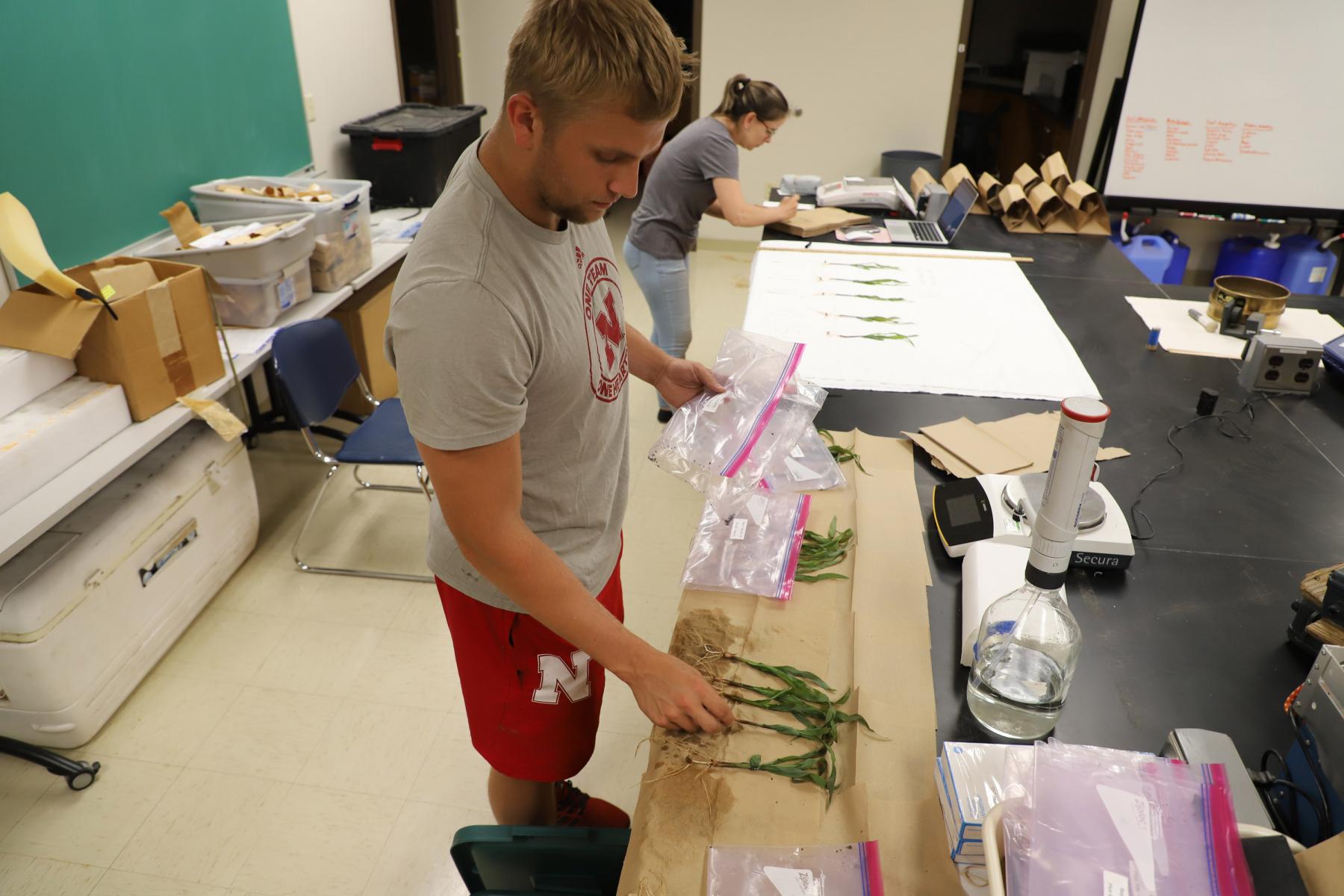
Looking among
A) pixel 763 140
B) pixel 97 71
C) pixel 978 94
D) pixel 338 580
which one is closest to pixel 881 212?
pixel 763 140

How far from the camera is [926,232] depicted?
3.35m

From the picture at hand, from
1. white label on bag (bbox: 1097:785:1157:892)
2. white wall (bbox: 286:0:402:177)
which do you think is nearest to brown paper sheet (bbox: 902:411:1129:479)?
white label on bag (bbox: 1097:785:1157:892)

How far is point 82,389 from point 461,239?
1676 millimetres

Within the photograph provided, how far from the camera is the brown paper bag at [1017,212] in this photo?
3.47 m

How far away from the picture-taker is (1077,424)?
86 cm

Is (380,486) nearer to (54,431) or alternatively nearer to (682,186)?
(54,431)

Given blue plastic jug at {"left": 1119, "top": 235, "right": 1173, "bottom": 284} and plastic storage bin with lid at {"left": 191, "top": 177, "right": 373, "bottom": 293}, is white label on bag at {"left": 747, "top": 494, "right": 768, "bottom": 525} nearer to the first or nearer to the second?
plastic storage bin with lid at {"left": 191, "top": 177, "right": 373, "bottom": 293}

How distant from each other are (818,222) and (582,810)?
2366 millimetres

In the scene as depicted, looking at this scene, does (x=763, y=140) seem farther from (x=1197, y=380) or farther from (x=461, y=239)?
(x=461, y=239)

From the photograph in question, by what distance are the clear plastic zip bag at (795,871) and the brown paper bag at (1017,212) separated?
3031 millimetres

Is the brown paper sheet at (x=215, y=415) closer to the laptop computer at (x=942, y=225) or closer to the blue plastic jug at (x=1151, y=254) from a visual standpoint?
the laptop computer at (x=942, y=225)

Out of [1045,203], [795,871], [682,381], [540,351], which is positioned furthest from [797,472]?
[1045,203]

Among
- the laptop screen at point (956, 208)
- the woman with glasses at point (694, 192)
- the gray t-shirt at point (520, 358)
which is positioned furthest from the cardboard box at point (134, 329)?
the laptop screen at point (956, 208)

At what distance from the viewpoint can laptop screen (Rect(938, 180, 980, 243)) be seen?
3254mm
